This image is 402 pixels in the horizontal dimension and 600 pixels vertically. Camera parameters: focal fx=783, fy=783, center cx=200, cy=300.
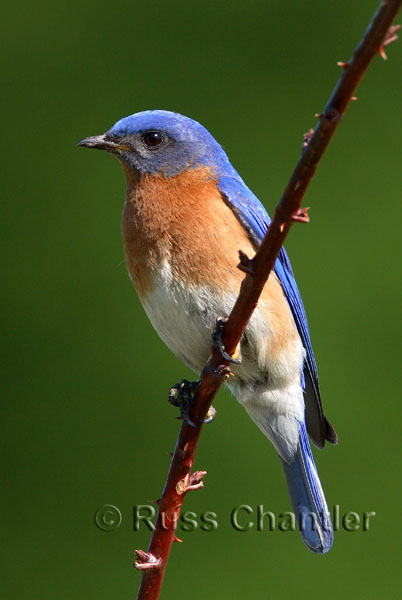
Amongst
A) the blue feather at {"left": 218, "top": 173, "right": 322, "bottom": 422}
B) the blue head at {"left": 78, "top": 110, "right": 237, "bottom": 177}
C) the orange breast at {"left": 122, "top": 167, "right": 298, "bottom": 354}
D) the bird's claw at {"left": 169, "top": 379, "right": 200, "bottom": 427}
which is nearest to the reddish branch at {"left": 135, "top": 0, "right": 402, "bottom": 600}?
the bird's claw at {"left": 169, "top": 379, "right": 200, "bottom": 427}

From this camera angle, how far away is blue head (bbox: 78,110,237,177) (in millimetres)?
2953

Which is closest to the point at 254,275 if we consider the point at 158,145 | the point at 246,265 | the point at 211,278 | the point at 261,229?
the point at 246,265

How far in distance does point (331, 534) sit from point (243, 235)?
110 centimetres

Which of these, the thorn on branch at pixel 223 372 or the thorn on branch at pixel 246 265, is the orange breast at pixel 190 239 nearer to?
the thorn on branch at pixel 223 372

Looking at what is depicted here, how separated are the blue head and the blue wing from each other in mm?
143

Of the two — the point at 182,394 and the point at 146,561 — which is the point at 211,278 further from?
the point at 146,561

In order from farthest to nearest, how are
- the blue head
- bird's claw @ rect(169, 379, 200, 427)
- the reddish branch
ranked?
the blue head, bird's claw @ rect(169, 379, 200, 427), the reddish branch

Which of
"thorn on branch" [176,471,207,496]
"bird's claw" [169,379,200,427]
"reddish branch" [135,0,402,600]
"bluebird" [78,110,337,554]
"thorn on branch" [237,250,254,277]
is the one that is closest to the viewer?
"reddish branch" [135,0,402,600]

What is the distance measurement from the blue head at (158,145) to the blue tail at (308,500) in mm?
1094

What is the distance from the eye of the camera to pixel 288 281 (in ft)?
9.52

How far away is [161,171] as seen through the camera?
293 cm

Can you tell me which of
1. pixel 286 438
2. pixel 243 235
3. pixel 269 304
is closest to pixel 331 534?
pixel 286 438

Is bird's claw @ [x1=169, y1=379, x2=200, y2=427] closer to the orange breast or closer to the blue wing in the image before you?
the orange breast

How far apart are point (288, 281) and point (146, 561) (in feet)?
4.75
